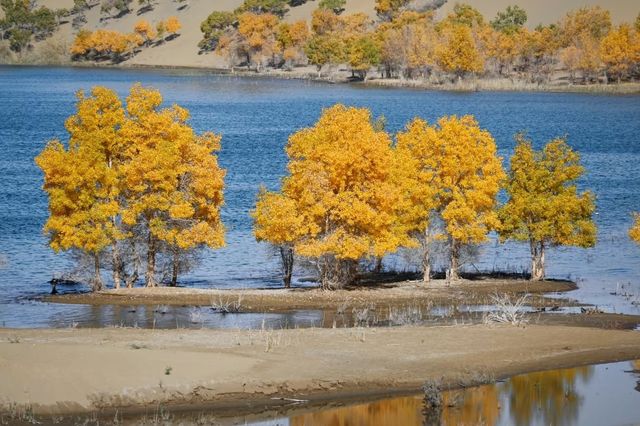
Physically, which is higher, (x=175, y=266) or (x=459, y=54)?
(x=459, y=54)

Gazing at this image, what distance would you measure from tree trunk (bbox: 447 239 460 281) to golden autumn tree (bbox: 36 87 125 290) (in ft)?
47.3

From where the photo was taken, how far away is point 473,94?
168 meters

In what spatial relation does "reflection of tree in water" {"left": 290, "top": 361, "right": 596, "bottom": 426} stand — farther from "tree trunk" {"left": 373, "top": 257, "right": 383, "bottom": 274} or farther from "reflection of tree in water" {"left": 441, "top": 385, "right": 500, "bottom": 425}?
"tree trunk" {"left": 373, "top": 257, "right": 383, "bottom": 274}

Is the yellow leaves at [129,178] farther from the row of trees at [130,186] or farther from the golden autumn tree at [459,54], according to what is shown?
the golden autumn tree at [459,54]

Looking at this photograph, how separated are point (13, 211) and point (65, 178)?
20754 mm

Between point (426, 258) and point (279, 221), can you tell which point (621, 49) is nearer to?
point (426, 258)

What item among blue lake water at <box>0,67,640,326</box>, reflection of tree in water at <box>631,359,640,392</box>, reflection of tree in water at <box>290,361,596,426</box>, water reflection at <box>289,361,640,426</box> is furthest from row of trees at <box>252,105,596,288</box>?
reflection of tree in water at <box>290,361,596,426</box>

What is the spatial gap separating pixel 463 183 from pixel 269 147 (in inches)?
1946

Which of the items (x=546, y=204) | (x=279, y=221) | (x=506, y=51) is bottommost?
(x=279, y=221)

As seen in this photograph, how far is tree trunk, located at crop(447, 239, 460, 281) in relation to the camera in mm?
52656

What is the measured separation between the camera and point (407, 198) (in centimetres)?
5162

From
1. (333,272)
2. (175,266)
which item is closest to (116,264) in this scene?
(175,266)

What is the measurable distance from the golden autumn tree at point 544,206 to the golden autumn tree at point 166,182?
1313cm

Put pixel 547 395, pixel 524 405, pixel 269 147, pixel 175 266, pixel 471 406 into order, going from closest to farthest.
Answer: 1. pixel 471 406
2. pixel 524 405
3. pixel 547 395
4. pixel 175 266
5. pixel 269 147
